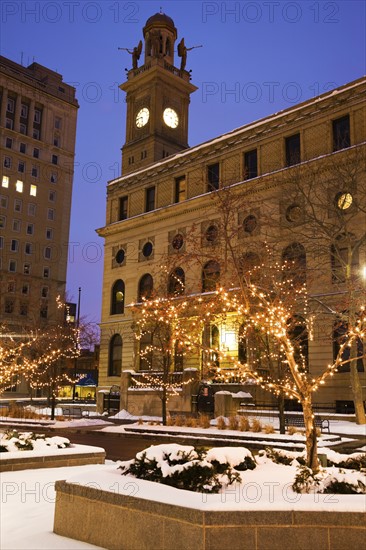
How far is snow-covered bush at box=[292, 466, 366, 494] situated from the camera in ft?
23.8

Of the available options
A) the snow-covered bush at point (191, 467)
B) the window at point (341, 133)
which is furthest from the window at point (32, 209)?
the snow-covered bush at point (191, 467)

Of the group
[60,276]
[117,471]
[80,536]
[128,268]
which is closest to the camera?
[80,536]

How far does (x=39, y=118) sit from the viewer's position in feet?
326

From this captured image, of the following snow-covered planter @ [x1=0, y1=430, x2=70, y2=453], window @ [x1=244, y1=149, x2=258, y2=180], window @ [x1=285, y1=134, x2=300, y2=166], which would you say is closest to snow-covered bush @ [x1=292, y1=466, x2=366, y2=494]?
snow-covered planter @ [x1=0, y1=430, x2=70, y2=453]

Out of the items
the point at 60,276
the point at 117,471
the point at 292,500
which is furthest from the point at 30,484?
the point at 60,276

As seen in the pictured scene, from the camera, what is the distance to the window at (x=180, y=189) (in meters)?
46.7

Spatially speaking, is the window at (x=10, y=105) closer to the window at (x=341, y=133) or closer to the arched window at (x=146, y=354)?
the arched window at (x=146, y=354)

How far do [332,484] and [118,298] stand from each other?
43.8 m

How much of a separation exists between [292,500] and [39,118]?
102m

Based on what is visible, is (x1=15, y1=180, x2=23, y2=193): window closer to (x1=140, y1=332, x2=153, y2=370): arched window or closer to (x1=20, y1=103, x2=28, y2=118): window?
(x1=20, y1=103, x2=28, y2=118): window

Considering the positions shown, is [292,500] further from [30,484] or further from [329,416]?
[329,416]

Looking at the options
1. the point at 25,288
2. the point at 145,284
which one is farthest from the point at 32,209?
the point at 145,284

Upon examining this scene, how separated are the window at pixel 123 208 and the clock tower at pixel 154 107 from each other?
615 centimetres

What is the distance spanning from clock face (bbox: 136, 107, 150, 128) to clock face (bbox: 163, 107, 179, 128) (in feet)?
6.58
